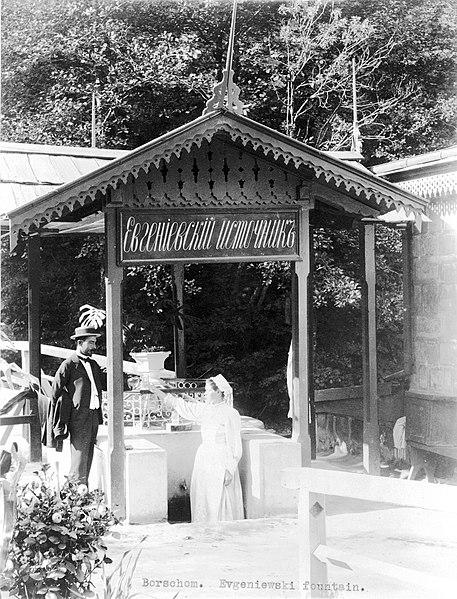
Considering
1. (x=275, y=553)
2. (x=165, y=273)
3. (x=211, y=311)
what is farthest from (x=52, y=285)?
(x=275, y=553)

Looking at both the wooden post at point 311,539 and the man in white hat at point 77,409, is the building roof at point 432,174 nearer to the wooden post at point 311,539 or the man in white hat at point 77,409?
the man in white hat at point 77,409

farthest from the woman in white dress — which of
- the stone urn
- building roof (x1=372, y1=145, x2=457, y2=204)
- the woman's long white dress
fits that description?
building roof (x1=372, y1=145, x2=457, y2=204)

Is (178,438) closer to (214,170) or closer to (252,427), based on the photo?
(252,427)

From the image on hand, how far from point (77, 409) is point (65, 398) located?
17 centimetres

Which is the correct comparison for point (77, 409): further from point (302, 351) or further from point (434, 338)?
point (434, 338)

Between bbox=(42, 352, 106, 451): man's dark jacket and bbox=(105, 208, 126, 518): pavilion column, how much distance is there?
560 mm

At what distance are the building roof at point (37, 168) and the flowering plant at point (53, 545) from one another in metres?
4.83

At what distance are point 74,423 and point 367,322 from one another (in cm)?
345

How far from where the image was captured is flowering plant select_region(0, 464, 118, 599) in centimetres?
426

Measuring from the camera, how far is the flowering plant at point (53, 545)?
426 centimetres

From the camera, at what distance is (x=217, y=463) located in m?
8.84

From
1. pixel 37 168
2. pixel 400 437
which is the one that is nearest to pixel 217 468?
pixel 400 437

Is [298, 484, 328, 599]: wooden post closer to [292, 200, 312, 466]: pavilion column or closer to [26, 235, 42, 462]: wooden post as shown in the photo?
[292, 200, 312, 466]: pavilion column

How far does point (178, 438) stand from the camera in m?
9.56
